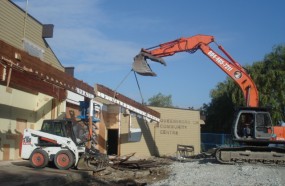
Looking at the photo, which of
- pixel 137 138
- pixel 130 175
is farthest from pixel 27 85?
pixel 137 138

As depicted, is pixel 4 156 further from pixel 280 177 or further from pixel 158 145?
pixel 158 145

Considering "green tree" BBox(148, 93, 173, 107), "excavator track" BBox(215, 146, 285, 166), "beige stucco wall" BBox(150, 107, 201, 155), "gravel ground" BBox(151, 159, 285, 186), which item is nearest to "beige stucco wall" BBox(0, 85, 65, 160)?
"gravel ground" BBox(151, 159, 285, 186)

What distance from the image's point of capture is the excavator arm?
2189cm

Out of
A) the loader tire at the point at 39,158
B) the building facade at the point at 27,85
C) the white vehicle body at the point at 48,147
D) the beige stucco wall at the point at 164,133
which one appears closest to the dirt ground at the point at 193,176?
the white vehicle body at the point at 48,147

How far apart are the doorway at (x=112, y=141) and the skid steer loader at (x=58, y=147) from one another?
50.6 feet

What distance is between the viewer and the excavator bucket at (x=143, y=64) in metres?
22.0

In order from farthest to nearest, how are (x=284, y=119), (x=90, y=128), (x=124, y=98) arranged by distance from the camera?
(x=284, y=119) < (x=124, y=98) < (x=90, y=128)

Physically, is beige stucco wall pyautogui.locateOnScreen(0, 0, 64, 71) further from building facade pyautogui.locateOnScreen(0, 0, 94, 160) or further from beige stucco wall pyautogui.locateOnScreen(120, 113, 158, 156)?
beige stucco wall pyautogui.locateOnScreen(120, 113, 158, 156)

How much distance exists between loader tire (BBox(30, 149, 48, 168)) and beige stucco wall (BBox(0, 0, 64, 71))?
698cm

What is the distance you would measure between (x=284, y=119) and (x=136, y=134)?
19590 mm

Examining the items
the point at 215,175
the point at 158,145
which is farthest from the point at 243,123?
the point at 158,145

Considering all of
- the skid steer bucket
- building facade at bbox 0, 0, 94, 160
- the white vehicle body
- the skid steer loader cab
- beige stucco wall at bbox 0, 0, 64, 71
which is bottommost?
the skid steer bucket

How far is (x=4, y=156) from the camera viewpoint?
2045cm

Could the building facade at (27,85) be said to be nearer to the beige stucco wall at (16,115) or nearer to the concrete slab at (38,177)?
the beige stucco wall at (16,115)
